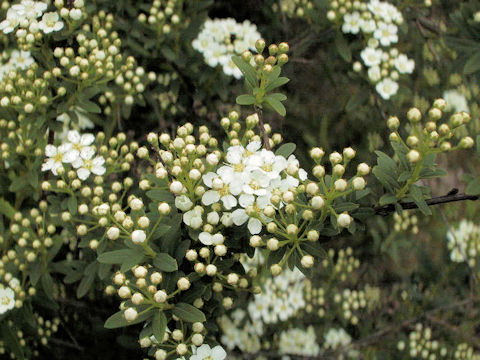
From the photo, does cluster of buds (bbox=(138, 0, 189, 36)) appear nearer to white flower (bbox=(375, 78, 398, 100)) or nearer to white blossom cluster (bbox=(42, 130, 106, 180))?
white blossom cluster (bbox=(42, 130, 106, 180))

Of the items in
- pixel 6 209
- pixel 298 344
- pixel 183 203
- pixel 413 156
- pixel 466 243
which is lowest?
pixel 298 344

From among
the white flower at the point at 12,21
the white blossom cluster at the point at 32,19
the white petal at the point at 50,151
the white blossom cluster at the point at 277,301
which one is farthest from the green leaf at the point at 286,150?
the white blossom cluster at the point at 277,301

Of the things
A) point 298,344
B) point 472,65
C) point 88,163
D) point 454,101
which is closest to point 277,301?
point 298,344

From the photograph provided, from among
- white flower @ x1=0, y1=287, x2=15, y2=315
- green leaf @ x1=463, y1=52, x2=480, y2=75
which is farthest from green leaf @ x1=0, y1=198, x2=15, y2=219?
green leaf @ x1=463, y1=52, x2=480, y2=75

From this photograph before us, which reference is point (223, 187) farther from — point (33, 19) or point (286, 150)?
point (33, 19)

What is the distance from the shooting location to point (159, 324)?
1.83 meters

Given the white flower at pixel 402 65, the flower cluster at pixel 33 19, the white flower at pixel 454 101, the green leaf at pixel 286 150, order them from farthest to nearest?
1. the white flower at pixel 454 101
2. the white flower at pixel 402 65
3. the flower cluster at pixel 33 19
4. the green leaf at pixel 286 150

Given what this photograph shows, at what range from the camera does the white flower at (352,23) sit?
10.5 feet

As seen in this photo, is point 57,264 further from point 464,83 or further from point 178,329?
point 464,83

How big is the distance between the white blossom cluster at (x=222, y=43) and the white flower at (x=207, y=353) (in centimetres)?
181

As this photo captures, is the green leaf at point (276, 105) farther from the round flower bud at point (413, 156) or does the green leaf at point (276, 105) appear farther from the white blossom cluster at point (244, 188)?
the round flower bud at point (413, 156)

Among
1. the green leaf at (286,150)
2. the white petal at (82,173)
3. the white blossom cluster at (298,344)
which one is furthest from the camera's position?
the white blossom cluster at (298,344)

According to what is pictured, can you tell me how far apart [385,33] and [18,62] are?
219 cm

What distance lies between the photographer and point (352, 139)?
15.3ft
